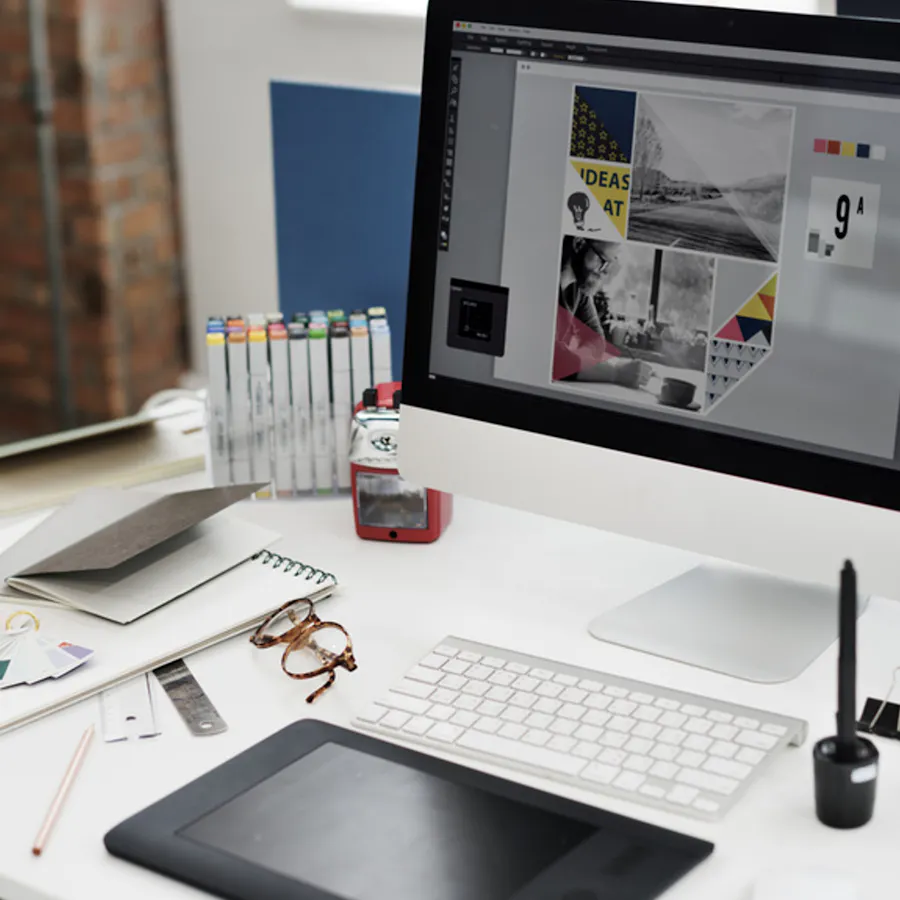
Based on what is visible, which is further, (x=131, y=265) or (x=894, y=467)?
(x=131, y=265)

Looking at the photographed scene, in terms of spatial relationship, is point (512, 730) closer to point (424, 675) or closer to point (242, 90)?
point (424, 675)

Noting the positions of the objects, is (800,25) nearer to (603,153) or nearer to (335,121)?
(603,153)

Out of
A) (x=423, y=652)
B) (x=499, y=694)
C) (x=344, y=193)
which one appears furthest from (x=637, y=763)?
(x=344, y=193)

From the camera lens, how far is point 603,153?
3.46 feet

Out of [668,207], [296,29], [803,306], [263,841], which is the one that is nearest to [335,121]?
[668,207]

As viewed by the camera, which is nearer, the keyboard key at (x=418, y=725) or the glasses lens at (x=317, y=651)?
the keyboard key at (x=418, y=725)

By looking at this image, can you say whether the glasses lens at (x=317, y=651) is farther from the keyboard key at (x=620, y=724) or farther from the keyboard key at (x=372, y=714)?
the keyboard key at (x=620, y=724)

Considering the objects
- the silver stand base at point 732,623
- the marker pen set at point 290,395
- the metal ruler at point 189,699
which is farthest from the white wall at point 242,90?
the metal ruler at point 189,699

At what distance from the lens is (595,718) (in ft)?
3.10

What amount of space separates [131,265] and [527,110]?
216 cm

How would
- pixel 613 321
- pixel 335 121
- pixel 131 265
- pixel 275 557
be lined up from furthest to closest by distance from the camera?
1. pixel 131 265
2. pixel 335 121
3. pixel 275 557
4. pixel 613 321

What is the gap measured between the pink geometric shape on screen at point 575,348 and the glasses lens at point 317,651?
0.91 feet

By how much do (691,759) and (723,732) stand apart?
40 millimetres

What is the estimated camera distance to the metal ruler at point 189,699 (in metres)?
0.97
